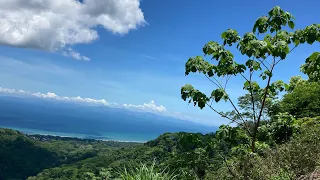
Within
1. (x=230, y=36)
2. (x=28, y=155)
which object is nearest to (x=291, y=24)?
(x=230, y=36)

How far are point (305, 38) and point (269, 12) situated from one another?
0.56 metres

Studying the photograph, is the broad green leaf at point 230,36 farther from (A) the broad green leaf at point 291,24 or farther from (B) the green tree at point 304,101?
(B) the green tree at point 304,101

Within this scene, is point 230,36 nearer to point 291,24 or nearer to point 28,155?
point 291,24

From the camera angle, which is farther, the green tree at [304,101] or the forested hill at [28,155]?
the forested hill at [28,155]

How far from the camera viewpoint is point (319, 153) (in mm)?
3273

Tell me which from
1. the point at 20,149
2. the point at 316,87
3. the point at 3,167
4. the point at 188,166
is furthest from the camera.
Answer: the point at 20,149

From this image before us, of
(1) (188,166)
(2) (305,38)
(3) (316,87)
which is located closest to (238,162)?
(1) (188,166)

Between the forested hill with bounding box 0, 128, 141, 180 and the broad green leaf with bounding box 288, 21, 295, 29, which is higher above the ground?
the broad green leaf with bounding box 288, 21, 295, 29

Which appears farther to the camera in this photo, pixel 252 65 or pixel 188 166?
pixel 188 166

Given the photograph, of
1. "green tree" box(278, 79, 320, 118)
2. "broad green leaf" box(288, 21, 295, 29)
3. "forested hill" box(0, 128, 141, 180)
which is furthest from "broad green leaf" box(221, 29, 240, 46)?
"forested hill" box(0, 128, 141, 180)

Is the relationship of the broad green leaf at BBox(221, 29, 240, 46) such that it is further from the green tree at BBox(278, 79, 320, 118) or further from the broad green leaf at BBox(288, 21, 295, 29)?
the green tree at BBox(278, 79, 320, 118)

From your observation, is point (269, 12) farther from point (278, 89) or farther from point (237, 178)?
point (237, 178)

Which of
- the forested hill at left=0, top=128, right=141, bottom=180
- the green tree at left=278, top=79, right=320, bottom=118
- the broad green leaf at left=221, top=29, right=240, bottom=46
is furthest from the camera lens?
the forested hill at left=0, top=128, right=141, bottom=180

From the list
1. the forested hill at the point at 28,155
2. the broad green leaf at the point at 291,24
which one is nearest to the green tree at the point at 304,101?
the broad green leaf at the point at 291,24
